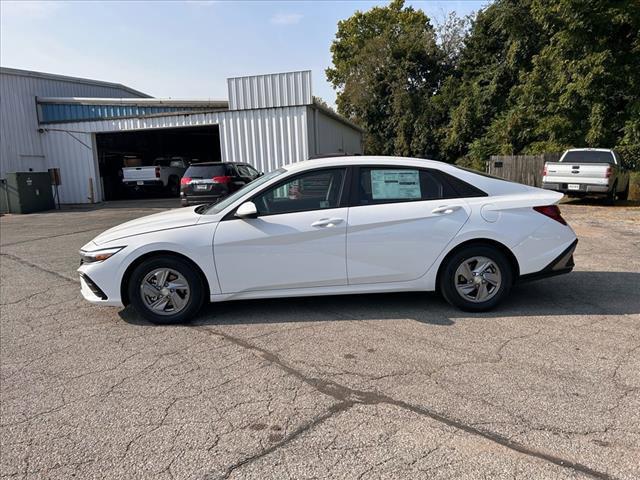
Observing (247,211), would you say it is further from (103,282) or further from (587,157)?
(587,157)

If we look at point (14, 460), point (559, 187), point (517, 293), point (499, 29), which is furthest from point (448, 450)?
point (499, 29)

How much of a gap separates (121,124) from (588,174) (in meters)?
17.9

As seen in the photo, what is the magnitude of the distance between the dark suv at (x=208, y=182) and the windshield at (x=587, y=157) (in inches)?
402

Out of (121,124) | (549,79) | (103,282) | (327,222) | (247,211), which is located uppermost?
(549,79)

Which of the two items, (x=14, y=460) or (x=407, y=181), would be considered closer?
(x=14, y=460)

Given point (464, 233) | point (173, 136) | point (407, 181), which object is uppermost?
point (173, 136)

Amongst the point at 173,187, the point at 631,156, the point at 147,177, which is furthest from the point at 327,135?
the point at 631,156

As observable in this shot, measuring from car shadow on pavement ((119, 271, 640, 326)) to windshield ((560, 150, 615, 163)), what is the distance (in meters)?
10.7

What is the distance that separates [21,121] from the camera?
22047 mm

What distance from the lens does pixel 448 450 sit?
2.70 meters

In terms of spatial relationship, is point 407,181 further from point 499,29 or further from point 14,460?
point 499,29

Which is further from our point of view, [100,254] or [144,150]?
[144,150]

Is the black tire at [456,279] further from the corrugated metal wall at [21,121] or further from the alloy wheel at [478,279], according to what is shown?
the corrugated metal wall at [21,121]

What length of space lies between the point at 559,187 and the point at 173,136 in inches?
932
